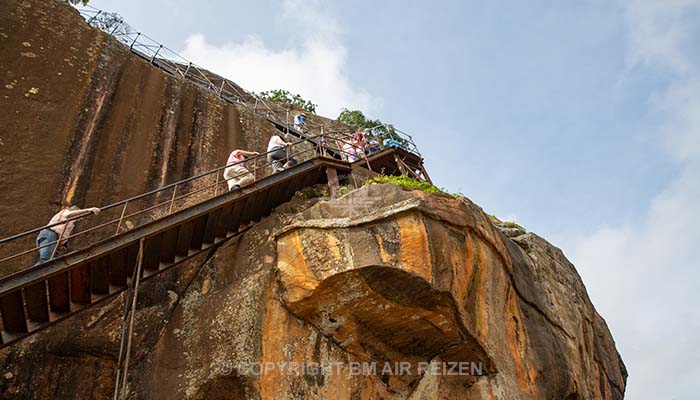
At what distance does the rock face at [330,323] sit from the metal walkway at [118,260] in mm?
823

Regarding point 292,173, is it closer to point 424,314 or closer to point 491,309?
point 424,314

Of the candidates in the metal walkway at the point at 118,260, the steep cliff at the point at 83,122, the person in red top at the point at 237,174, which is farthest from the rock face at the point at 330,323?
the steep cliff at the point at 83,122

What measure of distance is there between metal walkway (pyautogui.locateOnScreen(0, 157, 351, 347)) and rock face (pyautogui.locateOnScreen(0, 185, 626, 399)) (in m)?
0.82

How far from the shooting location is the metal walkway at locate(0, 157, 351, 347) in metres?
7.68

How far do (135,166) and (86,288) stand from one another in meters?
4.62

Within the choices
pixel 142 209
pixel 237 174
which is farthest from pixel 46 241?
pixel 237 174

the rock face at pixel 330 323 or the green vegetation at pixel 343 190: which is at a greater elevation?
the green vegetation at pixel 343 190

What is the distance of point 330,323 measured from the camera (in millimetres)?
9438

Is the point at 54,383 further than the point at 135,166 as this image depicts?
No

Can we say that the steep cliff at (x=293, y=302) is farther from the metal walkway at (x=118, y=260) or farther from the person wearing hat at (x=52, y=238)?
the person wearing hat at (x=52, y=238)

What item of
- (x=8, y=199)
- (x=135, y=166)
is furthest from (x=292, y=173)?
(x=8, y=199)

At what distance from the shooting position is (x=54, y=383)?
8.91 meters

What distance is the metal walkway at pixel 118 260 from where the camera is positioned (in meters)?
7.68

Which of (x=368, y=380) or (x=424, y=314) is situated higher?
(x=424, y=314)
